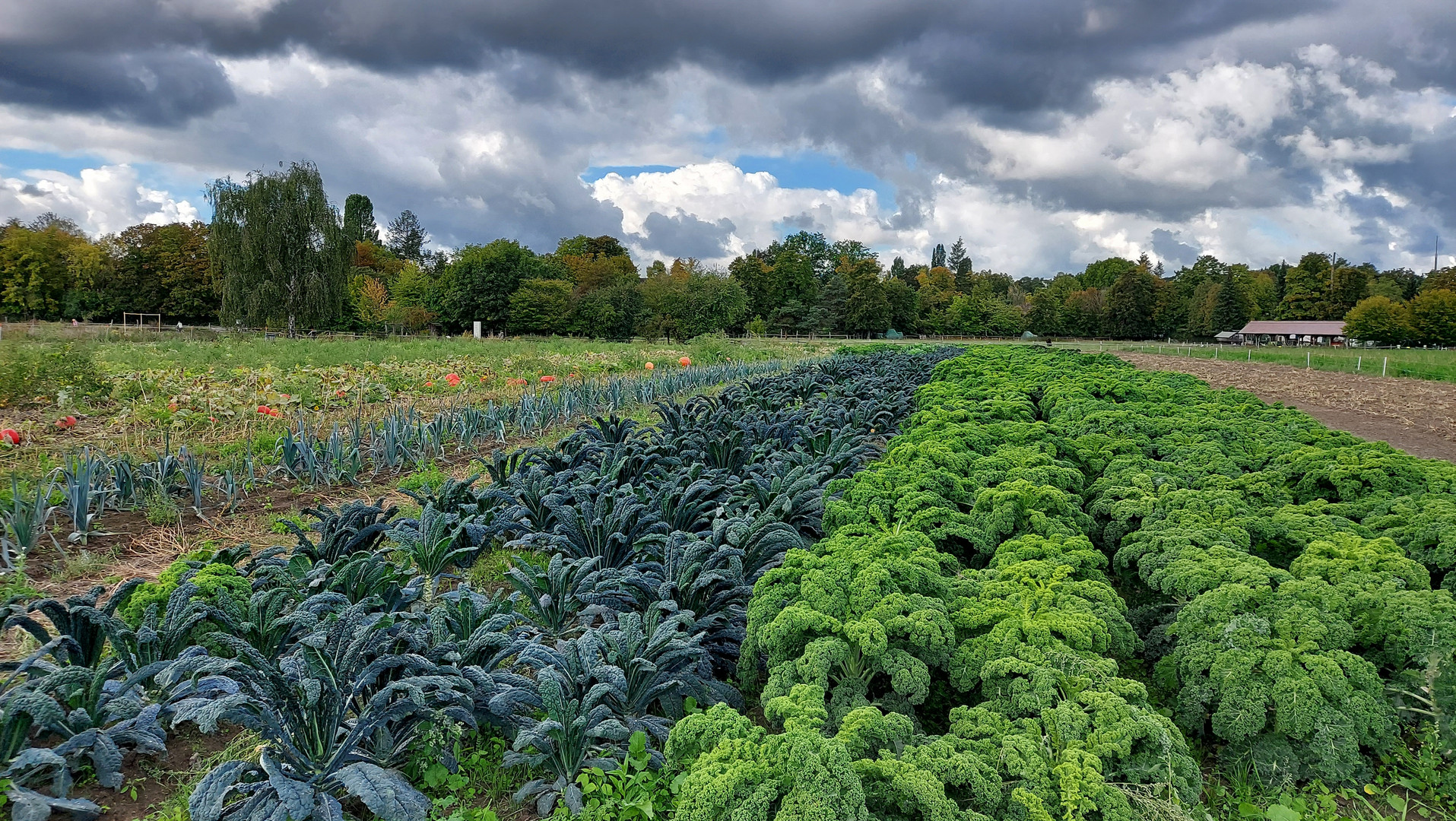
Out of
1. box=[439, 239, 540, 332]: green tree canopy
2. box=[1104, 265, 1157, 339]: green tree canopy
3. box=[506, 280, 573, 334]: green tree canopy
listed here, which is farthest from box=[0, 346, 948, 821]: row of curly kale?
box=[1104, 265, 1157, 339]: green tree canopy

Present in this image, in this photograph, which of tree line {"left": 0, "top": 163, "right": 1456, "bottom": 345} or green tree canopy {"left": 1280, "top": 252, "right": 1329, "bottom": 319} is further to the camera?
green tree canopy {"left": 1280, "top": 252, "right": 1329, "bottom": 319}

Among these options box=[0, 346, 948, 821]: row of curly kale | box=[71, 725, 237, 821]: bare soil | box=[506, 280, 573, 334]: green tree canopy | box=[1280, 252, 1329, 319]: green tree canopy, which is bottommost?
box=[71, 725, 237, 821]: bare soil

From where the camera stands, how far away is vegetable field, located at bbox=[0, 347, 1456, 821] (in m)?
2.21

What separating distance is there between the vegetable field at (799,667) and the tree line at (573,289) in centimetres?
4358

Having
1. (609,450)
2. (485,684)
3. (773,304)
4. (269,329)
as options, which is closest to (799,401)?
(609,450)

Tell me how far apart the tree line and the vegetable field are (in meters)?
43.6

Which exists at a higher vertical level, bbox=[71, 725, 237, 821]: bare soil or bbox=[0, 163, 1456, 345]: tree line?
bbox=[0, 163, 1456, 345]: tree line

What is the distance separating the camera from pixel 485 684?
2.65 m

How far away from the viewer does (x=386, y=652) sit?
112 inches

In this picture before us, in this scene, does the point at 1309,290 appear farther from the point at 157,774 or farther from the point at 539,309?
the point at 157,774

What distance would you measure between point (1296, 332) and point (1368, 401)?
7482cm

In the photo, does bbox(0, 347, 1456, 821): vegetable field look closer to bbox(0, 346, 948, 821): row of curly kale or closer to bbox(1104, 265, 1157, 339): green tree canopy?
bbox(0, 346, 948, 821): row of curly kale

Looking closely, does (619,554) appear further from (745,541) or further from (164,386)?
(164,386)

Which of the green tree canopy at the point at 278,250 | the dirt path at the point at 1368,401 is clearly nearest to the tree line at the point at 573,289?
the green tree canopy at the point at 278,250
